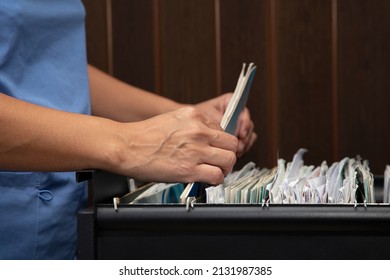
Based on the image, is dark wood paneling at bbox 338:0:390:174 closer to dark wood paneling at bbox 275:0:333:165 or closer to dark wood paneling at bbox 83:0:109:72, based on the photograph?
dark wood paneling at bbox 275:0:333:165

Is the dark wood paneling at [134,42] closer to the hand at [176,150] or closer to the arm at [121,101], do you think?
the arm at [121,101]

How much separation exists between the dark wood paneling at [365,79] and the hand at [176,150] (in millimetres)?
693

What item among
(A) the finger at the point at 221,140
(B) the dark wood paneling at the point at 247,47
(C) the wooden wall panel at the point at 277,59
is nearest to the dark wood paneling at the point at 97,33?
(C) the wooden wall panel at the point at 277,59

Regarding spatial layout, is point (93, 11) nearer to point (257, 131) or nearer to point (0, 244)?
point (257, 131)

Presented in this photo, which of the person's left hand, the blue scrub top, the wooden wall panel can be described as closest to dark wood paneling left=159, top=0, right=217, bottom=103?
the wooden wall panel

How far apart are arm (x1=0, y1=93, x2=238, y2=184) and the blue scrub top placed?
15 centimetres

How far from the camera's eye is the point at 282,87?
1.42m

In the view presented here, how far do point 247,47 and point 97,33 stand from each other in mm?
319

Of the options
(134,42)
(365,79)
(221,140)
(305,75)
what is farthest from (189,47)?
(221,140)

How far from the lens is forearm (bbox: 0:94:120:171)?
2.34 ft

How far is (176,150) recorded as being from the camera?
0.75 metres

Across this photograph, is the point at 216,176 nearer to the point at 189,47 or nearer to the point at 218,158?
the point at 218,158

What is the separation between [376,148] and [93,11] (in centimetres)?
66

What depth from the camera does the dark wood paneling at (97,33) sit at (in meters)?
1.46
